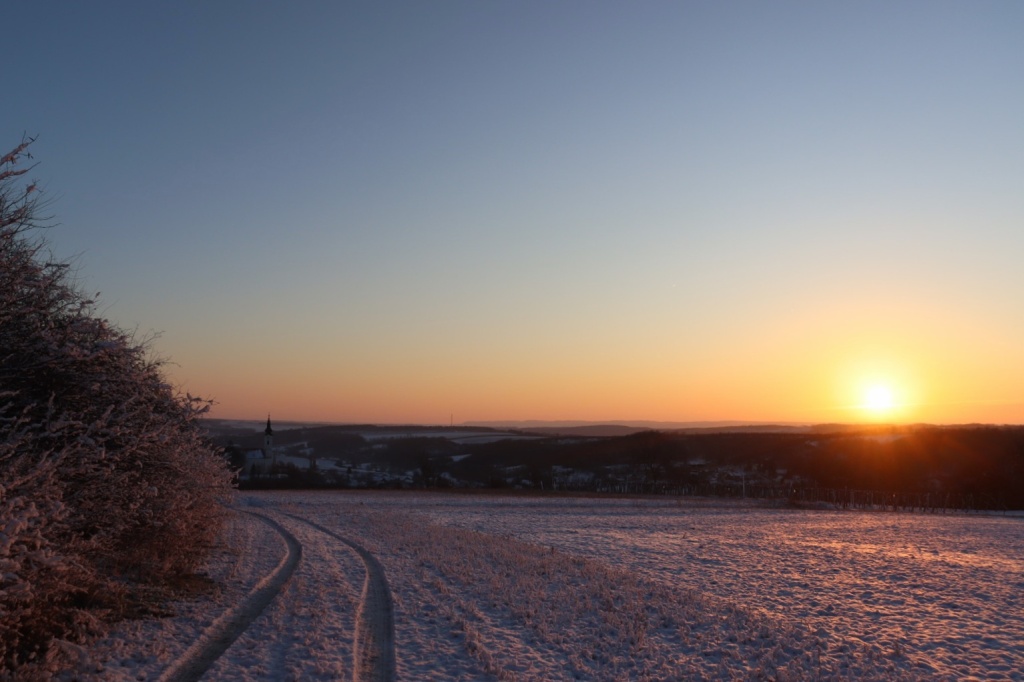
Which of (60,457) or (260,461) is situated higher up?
(60,457)

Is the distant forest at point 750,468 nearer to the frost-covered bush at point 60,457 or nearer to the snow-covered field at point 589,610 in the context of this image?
the snow-covered field at point 589,610

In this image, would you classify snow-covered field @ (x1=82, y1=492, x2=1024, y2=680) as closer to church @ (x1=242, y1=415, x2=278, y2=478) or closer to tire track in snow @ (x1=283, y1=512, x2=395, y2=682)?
tire track in snow @ (x1=283, y1=512, x2=395, y2=682)

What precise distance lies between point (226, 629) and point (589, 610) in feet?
24.1

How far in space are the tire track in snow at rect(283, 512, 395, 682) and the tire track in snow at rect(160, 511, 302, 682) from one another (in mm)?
1957

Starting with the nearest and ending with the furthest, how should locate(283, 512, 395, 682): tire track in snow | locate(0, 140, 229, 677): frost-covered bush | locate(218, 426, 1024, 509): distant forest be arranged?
1. locate(0, 140, 229, 677): frost-covered bush
2. locate(283, 512, 395, 682): tire track in snow
3. locate(218, 426, 1024, 509): distant forest

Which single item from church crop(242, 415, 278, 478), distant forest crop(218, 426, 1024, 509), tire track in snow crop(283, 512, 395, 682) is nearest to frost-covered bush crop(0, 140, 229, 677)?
tire track in snow crop(283, 512, 395, 682)

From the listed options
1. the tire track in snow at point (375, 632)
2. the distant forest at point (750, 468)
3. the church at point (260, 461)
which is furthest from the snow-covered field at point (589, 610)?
the church at point (260, 461)

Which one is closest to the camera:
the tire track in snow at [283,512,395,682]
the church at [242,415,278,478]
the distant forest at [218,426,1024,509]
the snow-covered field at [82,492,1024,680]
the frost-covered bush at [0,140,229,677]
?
the frost-covered bush at [0,140,229,677]

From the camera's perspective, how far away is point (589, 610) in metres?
16.1

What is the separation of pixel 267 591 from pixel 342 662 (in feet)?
20.3

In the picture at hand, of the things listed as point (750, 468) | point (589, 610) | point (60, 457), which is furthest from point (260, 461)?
point (60, 457)

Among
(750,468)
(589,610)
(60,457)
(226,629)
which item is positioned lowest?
(750,468)

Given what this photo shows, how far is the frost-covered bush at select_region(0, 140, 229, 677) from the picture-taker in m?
9.03

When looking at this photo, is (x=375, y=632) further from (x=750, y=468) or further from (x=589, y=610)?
(x=750, y=468)
